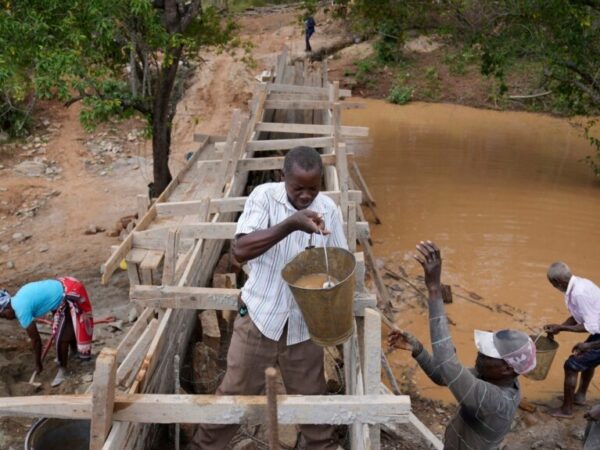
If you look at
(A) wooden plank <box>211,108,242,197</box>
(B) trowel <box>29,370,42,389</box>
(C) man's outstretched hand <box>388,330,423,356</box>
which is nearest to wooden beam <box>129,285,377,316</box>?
(C) man's outstretched hand <box>388,330,423,356</box>

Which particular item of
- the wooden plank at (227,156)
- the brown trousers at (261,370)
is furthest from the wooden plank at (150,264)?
the brown trousers at (261,370)

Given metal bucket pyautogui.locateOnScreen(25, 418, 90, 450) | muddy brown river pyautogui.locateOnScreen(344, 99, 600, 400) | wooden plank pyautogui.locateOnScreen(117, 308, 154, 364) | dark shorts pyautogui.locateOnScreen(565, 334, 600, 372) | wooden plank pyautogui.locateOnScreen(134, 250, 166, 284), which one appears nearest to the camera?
metal bucket pyautogui.locateOnScreen(25, 418, 90, 450)

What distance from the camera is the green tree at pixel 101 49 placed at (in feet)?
19.1

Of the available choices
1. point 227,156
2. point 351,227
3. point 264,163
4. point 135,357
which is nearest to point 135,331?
point 135,357

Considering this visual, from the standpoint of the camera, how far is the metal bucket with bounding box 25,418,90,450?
3.97 m

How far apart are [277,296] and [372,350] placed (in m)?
0.63

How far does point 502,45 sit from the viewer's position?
11070 mm

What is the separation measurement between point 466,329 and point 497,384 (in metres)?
4.41

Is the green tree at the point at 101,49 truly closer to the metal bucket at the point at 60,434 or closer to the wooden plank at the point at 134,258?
the wooden plank at the point at 134,258

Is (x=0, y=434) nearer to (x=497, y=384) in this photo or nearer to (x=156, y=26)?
(x=497, y=384)

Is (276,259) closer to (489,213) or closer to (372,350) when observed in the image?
(372,350)

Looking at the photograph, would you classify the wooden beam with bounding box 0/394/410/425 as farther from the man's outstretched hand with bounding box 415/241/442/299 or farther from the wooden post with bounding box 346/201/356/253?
the wooden post with bounding box 346/201/356/253

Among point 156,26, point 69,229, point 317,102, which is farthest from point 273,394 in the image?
point 69,229

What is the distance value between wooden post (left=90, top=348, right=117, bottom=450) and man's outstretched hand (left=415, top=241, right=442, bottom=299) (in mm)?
1505
